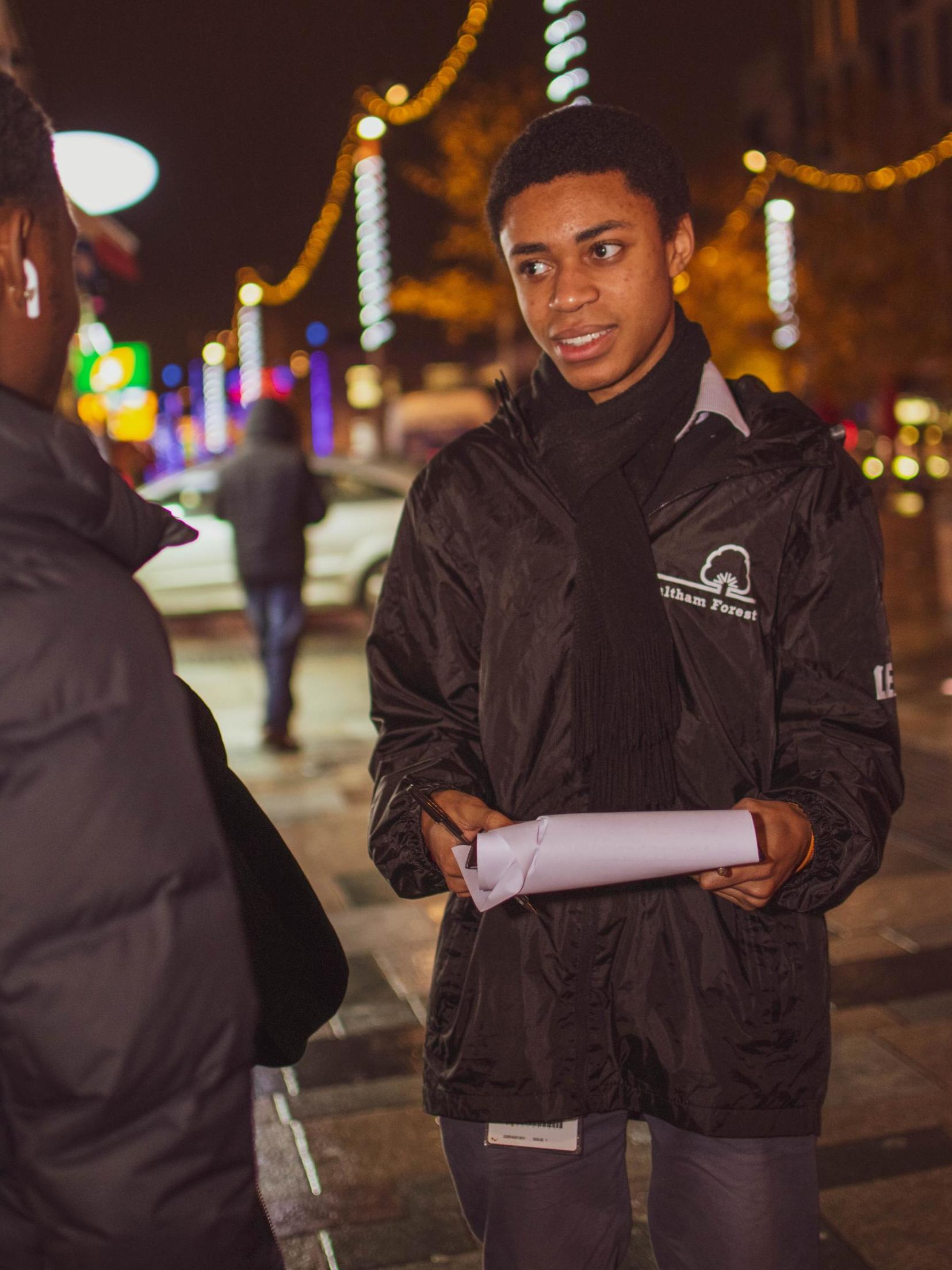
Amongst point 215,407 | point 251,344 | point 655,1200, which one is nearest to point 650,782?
point 655,1200

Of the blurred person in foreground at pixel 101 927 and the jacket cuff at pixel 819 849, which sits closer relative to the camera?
the blurred person in foreground at pixel 101 927

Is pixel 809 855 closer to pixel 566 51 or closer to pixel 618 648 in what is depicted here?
pixel 618 648

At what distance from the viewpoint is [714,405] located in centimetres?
194

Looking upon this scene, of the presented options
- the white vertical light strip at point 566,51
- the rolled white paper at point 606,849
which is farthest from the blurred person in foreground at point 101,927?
the white vertical light strip at point 566,51

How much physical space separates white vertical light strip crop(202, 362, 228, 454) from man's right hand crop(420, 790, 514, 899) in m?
50.7

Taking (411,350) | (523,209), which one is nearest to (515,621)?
(523,209)

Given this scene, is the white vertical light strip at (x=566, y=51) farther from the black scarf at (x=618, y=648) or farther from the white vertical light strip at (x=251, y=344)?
the white vertical light strip at (x=251, y=344)

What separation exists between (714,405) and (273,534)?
6.35 metres

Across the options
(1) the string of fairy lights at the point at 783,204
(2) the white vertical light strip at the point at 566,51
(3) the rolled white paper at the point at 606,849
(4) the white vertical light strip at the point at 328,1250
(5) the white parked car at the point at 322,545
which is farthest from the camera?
(1) the string of fairy lights at the point at 783,204

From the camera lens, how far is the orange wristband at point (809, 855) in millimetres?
1729

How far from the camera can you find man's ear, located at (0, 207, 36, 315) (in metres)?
1.21

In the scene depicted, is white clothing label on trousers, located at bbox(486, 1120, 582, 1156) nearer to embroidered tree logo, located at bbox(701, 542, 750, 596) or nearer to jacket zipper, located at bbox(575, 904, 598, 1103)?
jacket zipper, located at bbox(575, 904, 598, 1103)

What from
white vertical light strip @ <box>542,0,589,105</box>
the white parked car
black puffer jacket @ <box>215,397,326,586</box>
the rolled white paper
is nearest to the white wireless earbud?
the rolled white paper

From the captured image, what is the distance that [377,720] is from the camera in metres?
2.04
